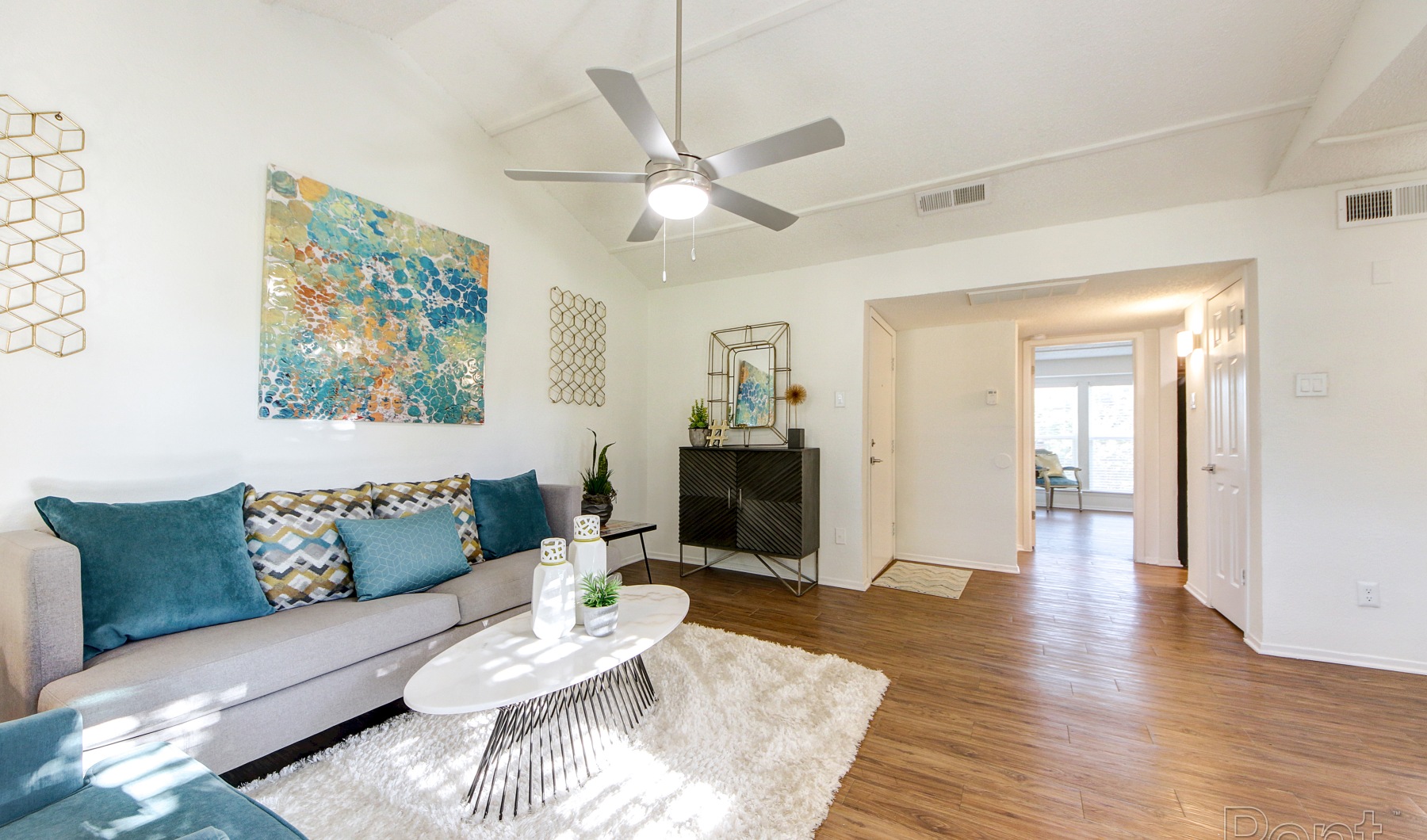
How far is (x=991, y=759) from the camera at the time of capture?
186 cm

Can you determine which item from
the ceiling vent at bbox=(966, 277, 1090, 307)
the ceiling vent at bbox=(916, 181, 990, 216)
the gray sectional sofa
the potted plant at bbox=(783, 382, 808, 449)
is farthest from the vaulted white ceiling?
the gray sectional sofa

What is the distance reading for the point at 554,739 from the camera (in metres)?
1.95

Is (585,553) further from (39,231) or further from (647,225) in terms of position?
(39,231)

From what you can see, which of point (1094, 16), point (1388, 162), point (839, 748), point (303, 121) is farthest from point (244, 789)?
point (1388, 162)

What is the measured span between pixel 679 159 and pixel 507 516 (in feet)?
6.60

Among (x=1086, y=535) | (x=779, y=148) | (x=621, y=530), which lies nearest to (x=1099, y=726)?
(x=779, y=148)

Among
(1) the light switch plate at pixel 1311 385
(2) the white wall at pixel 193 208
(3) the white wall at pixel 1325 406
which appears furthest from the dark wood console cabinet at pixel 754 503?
(1) the light switch plate at pixel 1311 385

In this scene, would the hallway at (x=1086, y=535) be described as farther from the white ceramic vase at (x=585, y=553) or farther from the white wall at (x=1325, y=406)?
the white ceramic vase at (x=585, y=553)

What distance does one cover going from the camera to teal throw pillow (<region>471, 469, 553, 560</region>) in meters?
2.93

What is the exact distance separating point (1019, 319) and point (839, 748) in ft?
12.3

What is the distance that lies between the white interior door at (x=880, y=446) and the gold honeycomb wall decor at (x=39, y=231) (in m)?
3.97

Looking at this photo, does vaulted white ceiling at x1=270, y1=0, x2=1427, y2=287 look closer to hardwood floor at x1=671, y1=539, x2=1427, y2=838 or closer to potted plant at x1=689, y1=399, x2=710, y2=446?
potted plant at x1=689, y1=399, x2=710, y2=446

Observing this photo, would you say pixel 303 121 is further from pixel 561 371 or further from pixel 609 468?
pixel 609 468

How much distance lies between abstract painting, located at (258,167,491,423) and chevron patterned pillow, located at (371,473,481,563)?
1.38ft
